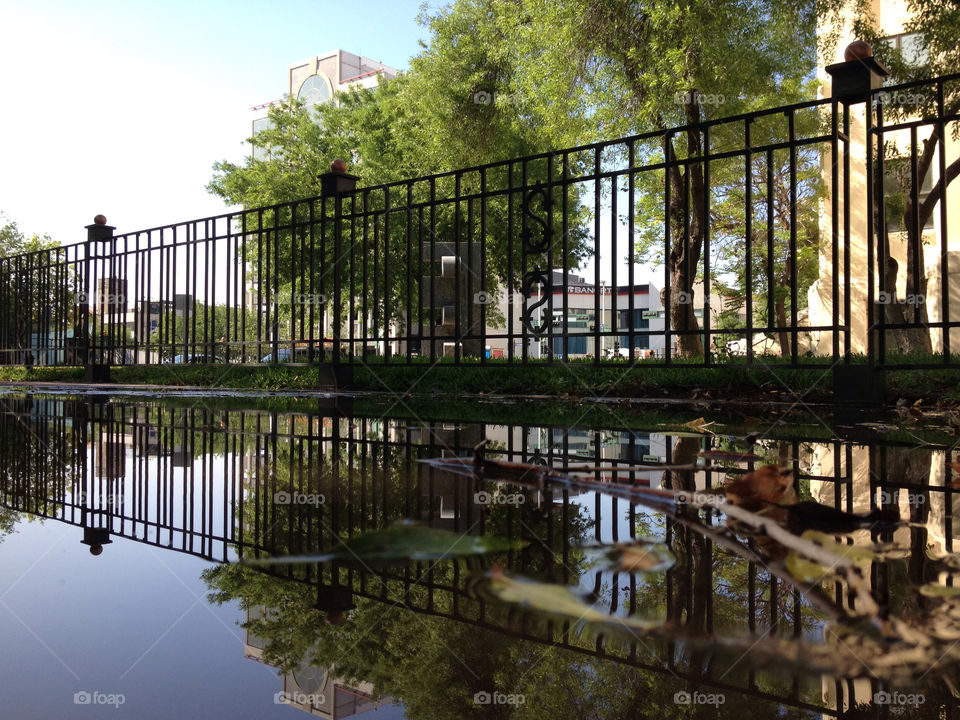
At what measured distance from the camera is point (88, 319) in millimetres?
11031

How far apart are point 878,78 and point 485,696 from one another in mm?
5535

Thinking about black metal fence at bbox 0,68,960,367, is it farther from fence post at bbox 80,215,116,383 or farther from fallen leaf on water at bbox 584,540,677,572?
fallen leaf on water at bbox 584,540,677,572

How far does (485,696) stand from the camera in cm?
82

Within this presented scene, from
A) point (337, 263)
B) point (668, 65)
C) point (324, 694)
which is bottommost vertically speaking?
point (324, 694)

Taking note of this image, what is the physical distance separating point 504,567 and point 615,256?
16.5 ft

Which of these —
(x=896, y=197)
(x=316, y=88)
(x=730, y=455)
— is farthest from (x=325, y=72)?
(x=730, y=455)

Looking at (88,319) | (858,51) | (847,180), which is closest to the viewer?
(858,51)

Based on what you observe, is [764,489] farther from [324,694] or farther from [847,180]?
[847,180]

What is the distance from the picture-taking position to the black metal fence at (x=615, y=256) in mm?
5023

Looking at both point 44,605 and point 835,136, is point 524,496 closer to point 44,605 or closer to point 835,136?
point 44,605

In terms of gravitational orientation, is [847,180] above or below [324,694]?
above

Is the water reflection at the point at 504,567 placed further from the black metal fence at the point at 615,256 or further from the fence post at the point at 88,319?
the fence post at the point at 88,319

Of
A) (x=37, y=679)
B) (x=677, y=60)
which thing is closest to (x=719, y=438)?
(x=37, y=679)

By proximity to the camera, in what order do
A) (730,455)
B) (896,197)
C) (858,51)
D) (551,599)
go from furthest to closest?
(896,197), (858,51), (730,455), (551,599)
